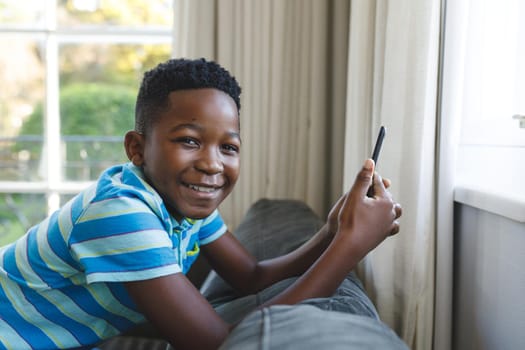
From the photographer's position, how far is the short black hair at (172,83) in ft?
3.22

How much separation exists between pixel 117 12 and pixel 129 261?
223 cm

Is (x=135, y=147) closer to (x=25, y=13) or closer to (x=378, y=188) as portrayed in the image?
(x=378, y=188)

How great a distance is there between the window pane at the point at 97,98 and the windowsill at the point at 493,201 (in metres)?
2.03

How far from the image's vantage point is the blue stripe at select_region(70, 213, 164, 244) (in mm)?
862

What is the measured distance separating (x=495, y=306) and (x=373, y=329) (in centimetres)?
52


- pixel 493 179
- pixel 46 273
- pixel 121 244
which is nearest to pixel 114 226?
pixel 121 244

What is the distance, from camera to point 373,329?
1.77 feet

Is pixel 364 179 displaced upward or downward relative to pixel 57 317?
upward

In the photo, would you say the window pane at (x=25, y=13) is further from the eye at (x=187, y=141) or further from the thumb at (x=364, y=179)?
the thumb at (x=364, y=179)

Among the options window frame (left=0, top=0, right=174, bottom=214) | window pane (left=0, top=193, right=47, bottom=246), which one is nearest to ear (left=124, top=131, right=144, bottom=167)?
window frame (left=0, top=0, right=174, bottom=214)

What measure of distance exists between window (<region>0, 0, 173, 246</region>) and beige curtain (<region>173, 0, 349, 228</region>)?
0.51 m

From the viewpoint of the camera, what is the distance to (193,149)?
0.95 metres

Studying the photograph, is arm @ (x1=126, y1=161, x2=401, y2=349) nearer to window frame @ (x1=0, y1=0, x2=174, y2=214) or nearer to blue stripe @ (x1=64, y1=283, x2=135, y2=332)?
blue stripe @ (x1=64, y1=283, x2=135, y2=332)

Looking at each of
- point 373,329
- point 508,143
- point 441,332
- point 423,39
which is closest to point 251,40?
point 423,39
